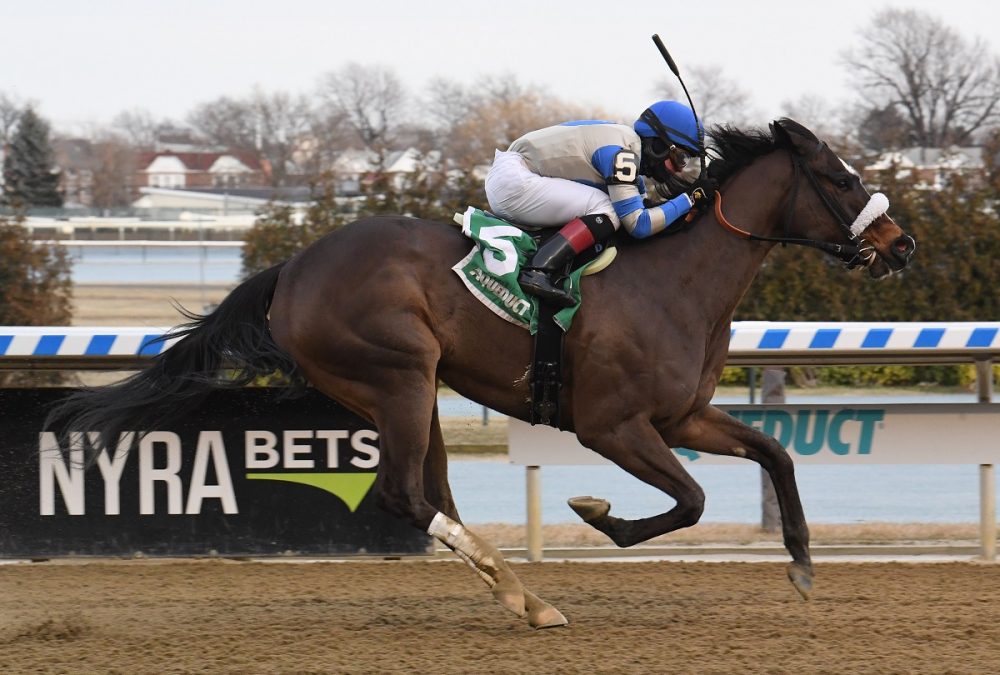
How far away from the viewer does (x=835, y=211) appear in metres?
5.02

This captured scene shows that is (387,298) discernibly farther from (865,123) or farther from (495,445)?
(865,123)

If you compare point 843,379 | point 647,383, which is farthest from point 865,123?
point 647,383

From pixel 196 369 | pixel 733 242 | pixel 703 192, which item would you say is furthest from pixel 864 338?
pixel 196 369

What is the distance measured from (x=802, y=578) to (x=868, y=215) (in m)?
1.39

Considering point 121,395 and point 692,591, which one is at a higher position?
point 121,395

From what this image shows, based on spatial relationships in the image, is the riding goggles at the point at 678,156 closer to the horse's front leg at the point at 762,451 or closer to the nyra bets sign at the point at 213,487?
the horse's front leg at the point at 762,451

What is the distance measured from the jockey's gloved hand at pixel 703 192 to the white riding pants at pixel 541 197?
1.20 feet

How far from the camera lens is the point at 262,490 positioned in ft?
20.3

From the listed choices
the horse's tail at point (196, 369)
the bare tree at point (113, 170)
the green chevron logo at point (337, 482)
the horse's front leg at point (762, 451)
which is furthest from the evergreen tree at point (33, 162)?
the horse's front leg at point (762, 451)

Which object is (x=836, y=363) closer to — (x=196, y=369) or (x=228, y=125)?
(x=196, y=369)

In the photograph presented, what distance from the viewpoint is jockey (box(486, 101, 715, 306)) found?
478cm

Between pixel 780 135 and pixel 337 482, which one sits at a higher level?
pixel 780 135

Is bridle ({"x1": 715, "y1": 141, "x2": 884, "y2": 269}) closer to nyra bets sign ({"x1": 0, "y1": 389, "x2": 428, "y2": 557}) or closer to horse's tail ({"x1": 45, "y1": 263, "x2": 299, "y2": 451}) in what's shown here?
horse's tail ({"x1": 45, "y1": 263, "x2": 299, "y2": 451})

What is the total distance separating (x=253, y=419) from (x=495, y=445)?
6.34 feet
